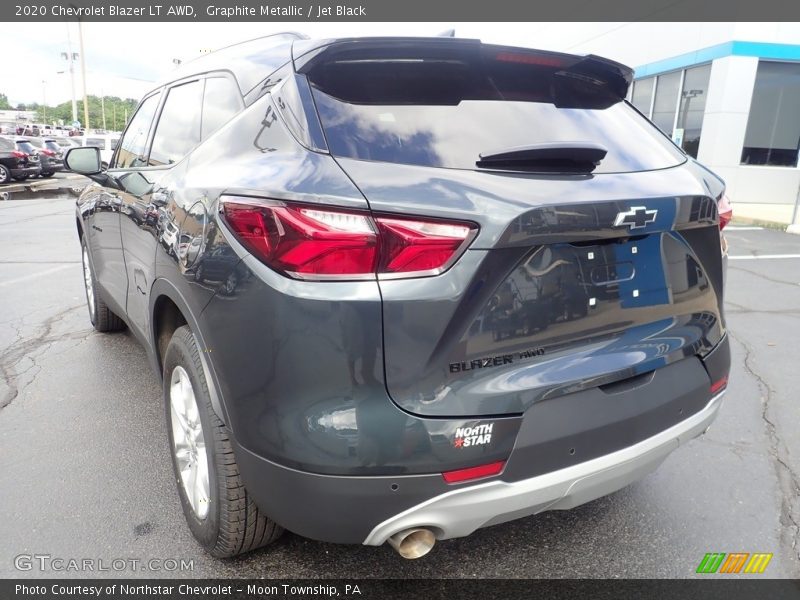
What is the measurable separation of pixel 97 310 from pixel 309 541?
9.79 feet

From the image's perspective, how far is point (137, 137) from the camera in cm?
370

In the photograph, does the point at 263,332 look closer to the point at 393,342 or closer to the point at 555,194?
the point at 393,342

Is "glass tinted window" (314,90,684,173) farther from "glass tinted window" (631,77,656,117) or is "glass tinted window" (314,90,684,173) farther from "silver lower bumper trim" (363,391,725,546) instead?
"glass tinted window" (631,77,656,117)

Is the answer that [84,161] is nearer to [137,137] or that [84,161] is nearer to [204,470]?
[137,137]

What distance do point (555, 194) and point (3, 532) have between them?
242 centimetres

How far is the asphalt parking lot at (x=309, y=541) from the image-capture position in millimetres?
2201

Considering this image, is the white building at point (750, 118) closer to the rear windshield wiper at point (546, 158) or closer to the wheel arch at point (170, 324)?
the rear windshield wiper at point (546, 158)

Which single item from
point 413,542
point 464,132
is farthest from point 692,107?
point 413,542

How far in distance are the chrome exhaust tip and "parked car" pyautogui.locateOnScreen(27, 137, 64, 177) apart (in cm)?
2627

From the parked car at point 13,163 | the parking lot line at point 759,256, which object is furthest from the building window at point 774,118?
the parked car at point 13,163

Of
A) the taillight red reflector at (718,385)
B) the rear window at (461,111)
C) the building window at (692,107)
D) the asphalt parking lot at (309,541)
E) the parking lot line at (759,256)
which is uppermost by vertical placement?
the building window at (692,107)

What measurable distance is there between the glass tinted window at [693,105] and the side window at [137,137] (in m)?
14.8

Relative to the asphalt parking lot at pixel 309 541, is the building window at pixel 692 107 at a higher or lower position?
higher

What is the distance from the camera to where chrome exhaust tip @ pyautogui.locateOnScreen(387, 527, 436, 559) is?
170 cm
